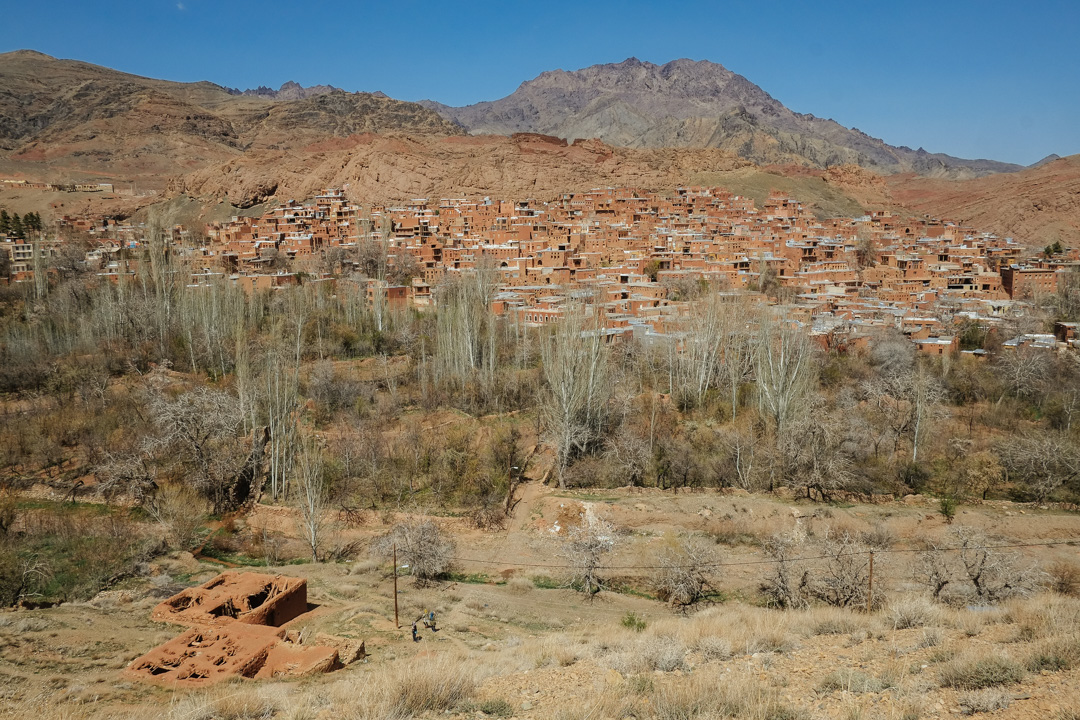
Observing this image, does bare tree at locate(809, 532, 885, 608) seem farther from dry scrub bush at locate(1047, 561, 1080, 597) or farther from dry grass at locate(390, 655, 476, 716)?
dry grass at locate(390, 655, 476, 716)

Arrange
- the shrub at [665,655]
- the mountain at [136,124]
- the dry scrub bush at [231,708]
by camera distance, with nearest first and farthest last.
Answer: the dry scrub bush at [231,708], the shrub at [665,655], the mountain at [136,124]

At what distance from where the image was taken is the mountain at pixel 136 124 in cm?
9225

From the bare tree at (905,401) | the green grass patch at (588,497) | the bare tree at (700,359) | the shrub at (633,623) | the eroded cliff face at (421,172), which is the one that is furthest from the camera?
the eroded cliff face at (421,172)

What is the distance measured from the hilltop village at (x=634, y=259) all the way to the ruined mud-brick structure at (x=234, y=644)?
15866mm

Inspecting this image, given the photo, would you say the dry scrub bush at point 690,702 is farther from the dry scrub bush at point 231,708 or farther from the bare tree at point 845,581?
the bare tree at point 845,581

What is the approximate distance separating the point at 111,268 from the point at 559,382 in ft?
113

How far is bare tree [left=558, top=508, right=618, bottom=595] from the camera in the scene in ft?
46.1

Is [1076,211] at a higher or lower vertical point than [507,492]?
higher

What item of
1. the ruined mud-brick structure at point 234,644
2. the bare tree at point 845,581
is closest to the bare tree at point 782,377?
the bare tree at point 845,581

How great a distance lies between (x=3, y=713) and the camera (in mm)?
7219

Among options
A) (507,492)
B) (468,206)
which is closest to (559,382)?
(507,492)

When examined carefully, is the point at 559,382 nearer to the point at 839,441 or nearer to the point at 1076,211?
the point at 839,441

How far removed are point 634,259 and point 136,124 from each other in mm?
92976

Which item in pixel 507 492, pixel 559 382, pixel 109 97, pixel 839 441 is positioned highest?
pixel 109 97
